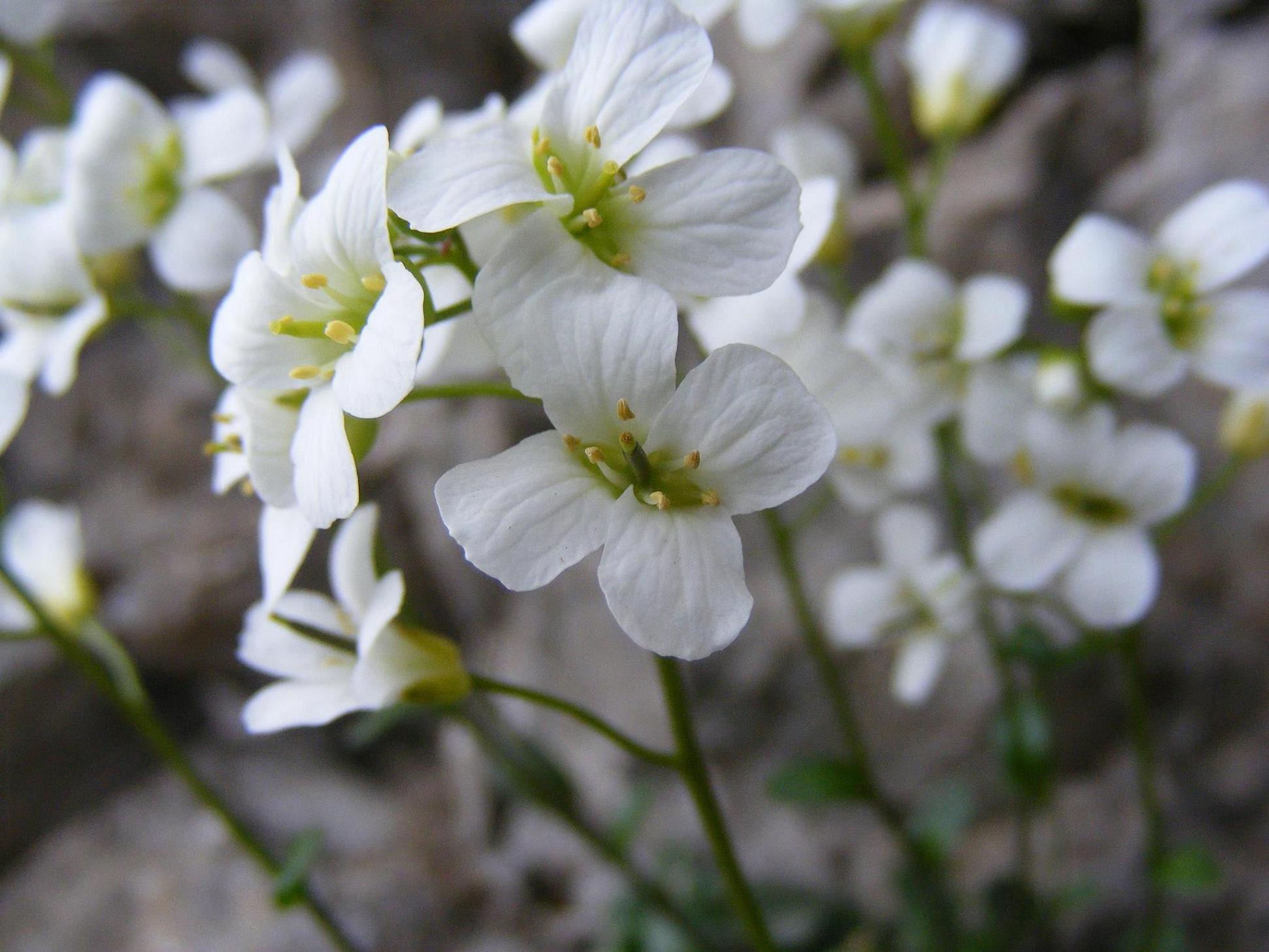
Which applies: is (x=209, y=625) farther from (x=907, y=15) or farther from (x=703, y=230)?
(x=907, y=15)

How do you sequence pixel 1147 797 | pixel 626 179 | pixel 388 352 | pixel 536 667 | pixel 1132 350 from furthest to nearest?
pixel 536 667 → pixel 1147 797 → pixel 1132 350 → pixel 626 179 → pixel 388 352

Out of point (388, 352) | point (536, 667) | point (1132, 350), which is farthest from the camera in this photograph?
point (536, 667)

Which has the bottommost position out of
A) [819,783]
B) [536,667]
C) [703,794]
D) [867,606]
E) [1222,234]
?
[536,667]

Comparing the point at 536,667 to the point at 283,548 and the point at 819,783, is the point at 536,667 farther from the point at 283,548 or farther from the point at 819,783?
the point at 283,548

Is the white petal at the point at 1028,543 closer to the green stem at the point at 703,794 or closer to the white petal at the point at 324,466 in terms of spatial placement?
the green stem at the point at 703,794

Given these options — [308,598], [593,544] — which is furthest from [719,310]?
[308,598]

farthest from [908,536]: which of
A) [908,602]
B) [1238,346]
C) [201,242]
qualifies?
[201,242]

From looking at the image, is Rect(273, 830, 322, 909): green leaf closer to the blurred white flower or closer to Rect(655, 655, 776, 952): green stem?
Rect(655, 655, 776, 952): green stem
